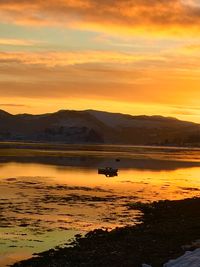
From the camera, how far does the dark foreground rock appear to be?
74.0 feet

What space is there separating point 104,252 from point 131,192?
1337 inches

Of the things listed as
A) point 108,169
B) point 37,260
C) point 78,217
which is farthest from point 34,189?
point 37,260

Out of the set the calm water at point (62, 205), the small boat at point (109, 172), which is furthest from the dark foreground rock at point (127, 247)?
the small boat at point (109, 172)

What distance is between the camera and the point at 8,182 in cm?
6431

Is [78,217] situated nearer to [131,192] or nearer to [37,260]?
[37,260]

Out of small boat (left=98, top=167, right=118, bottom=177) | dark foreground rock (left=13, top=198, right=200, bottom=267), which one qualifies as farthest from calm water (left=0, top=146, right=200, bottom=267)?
small boat (left=98, top=167, right=118, bottom=177)

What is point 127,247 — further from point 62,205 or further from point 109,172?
point 109,172

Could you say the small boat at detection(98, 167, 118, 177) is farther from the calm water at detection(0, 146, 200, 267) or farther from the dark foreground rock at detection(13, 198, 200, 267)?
the dark foreground rock at detection(13, 198, 200, 267)

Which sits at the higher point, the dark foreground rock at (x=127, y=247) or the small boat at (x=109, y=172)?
the small boat at (x=109, y=172)

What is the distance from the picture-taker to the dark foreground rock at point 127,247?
74.0 feet

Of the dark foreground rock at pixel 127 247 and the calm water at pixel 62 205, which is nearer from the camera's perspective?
the dark foreground rock at pixel 127 247

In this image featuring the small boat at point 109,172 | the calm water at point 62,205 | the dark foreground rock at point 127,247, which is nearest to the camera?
the dark foreground rock at point 127,247

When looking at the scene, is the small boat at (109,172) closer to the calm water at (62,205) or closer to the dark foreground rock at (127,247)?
the calm water at (62,205)

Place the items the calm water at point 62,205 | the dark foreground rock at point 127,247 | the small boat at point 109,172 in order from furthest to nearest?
1. the small boat at point 109,172
2. the calm water at point 62,205
3. the dark foreground rock at point 127,247
